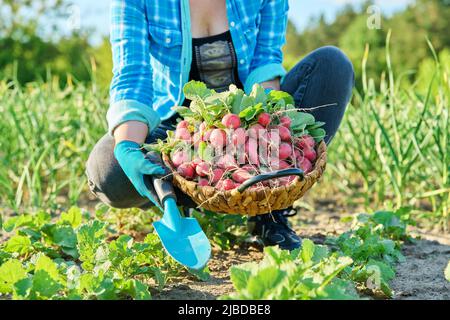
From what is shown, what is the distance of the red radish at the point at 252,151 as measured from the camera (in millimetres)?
1399

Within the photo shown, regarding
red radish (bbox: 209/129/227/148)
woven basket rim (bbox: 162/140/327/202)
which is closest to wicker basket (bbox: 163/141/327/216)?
woven basket rim (bbox: 162/140/327/202)

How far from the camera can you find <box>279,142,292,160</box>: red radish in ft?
4.64

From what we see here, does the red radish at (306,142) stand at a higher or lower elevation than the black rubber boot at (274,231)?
higher

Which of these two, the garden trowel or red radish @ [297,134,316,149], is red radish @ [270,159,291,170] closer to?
red radish @ [297,134,316,149]

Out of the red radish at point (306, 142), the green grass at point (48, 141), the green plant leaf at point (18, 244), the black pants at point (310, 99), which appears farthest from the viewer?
the green grass at point (48, 141)

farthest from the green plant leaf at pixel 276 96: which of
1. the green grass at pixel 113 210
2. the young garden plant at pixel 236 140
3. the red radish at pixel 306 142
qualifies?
the green grass at pixel 113 210

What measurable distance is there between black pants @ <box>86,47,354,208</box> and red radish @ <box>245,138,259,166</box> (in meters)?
0.44

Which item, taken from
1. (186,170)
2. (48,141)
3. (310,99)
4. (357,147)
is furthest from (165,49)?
(357,147)

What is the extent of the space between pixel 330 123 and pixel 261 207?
60cm

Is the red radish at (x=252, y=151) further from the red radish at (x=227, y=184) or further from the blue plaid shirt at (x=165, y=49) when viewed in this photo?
the blue plaid shirt at (x=165, y=49)

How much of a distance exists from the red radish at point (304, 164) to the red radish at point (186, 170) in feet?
0.84

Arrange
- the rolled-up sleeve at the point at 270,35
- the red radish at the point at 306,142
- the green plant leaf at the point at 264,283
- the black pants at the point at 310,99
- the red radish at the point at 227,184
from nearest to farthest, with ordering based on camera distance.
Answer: the green plant leaf at the point at 264,283
the red radish at the point at 227,184
the red radish at the point at 306,142
the black pants at the point at 310,99
the rolled-up sleeve at the point at 270,35
